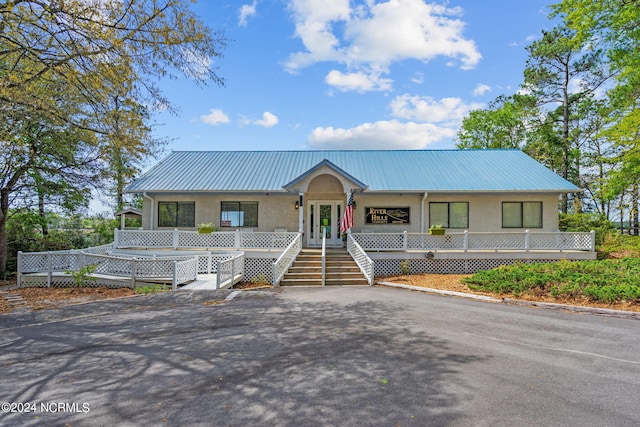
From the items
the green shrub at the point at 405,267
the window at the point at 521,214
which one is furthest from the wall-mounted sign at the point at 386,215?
the window at the point at 521,214

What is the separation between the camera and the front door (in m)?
18.0

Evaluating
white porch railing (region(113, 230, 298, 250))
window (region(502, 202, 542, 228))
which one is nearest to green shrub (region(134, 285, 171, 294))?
white porch railing (region(113, 230, 298, 250))

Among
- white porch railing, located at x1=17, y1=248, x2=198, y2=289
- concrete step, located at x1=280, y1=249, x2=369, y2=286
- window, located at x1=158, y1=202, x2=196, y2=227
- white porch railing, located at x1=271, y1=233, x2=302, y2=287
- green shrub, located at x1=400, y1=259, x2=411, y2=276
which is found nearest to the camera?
white porch railing, located at x1=17, y1=248, x2=198, y2=289

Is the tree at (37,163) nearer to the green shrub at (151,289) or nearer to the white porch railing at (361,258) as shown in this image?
the green shrub at (151,289)

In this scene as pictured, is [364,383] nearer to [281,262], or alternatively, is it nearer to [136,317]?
[136,317]

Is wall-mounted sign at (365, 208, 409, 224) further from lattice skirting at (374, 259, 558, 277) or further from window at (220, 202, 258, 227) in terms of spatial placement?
window at (220, 202, 258, 227)

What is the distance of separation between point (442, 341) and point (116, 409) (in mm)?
5152

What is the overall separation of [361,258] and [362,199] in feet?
14.1

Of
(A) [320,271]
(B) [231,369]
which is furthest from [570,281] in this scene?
(B) [231,369]

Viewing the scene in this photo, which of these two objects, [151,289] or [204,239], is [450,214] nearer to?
[204,239]

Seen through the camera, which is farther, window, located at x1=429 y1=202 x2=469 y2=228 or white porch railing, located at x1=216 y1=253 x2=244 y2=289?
window, located at x1=429 y1=202 x2=469 y2=228

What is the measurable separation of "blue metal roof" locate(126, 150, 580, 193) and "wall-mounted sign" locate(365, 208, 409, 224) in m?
1.24

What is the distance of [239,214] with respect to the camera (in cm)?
1802

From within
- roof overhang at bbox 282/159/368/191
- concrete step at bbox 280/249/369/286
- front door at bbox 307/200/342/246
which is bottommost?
concrete step at bbox 280/249/369/286
